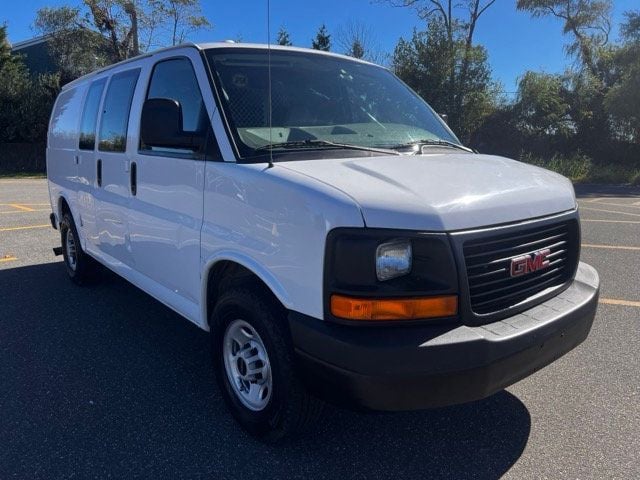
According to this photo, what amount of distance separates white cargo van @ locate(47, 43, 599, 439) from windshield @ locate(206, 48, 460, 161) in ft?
0.04

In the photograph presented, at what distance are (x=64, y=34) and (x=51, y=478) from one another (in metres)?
34.8

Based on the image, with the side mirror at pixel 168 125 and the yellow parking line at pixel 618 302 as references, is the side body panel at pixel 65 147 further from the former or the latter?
the yellow parking line at pixel 618 302

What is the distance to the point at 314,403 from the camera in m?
2.62

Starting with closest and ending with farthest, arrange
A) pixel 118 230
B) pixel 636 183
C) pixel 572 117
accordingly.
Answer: pixel 118 230, pixel 636 183, pixel 572 117

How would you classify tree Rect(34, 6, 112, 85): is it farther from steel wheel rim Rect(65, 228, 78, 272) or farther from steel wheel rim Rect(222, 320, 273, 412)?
steel wheel rim Rect(222, 320, 273, 412)

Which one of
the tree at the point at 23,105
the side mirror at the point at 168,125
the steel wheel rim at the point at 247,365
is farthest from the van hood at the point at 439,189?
the tree at the point at 23,105

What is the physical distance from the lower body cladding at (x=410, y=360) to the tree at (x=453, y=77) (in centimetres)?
2691

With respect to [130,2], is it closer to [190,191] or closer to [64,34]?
[64,34]

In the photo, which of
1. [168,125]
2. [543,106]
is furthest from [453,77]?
[168,125]

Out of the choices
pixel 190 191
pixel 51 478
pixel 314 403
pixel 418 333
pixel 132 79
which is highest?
pixel 132 79

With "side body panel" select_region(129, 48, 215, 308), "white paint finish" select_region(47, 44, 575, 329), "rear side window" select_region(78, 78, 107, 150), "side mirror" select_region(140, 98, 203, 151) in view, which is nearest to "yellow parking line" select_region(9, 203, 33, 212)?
"rear side window" select_region(78, 78, 107, 150)

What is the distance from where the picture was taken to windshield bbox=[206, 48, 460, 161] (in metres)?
3.04

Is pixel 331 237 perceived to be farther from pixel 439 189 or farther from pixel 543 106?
pixel 543 106

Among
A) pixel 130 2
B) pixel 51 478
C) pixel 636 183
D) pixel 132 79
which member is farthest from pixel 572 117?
pixel 51 478
